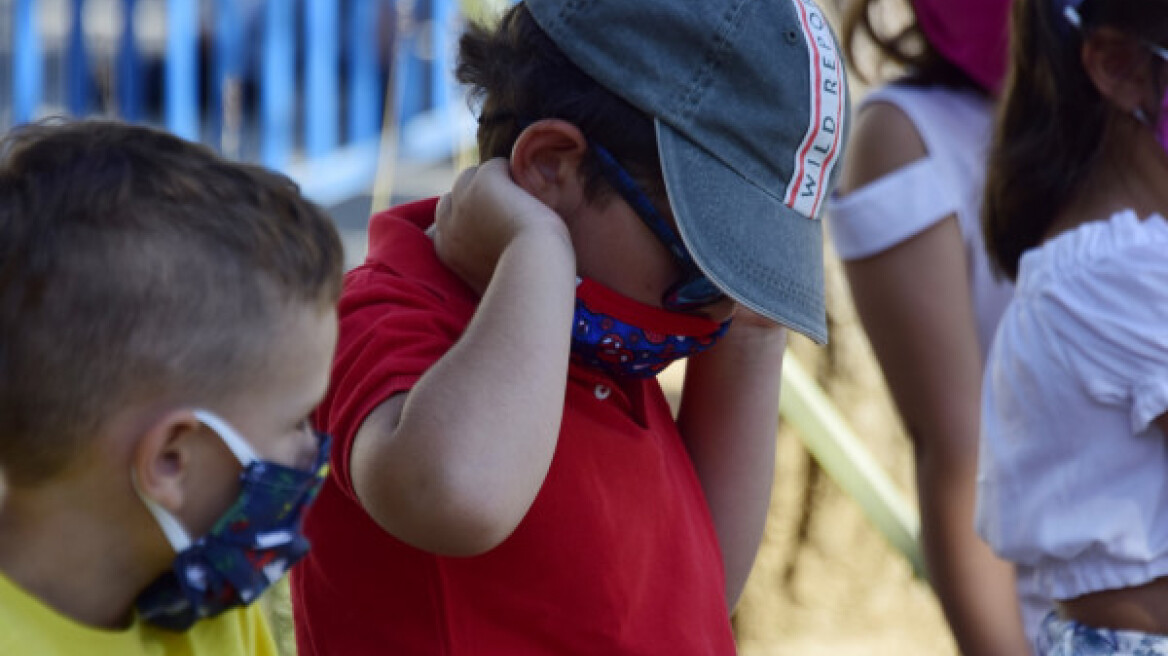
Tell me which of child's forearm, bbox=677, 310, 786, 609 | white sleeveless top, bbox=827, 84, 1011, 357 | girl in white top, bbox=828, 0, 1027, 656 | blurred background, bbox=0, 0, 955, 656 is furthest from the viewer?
blurred background, bbox=0, 0, 955, 656

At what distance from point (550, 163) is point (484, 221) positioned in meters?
0.12

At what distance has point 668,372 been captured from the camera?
439cm

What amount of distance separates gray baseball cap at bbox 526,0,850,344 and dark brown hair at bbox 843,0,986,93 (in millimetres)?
1302

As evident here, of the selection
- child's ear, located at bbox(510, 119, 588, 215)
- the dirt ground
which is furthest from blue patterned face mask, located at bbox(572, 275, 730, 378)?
the dirt ground

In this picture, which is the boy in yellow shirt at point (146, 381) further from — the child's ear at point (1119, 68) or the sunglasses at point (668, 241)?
the child's ear at point (1119, 68)

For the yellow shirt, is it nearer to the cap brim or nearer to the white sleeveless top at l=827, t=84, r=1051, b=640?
the cap brim

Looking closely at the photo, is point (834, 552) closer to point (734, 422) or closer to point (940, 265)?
point (940, 265)

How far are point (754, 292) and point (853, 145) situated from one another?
1442mm

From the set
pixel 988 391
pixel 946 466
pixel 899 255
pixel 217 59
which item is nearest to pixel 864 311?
pixel 899 255

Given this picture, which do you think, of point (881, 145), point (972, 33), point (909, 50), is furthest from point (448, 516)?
point (909, 50)

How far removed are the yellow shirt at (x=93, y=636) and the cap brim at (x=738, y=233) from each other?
636mm

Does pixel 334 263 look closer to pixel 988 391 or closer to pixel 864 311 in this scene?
pixel 988 391

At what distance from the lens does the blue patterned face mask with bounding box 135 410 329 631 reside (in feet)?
5.10

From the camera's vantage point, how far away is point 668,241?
1.86 meters
